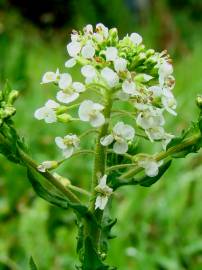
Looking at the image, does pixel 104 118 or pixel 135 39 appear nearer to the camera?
pixel 104 118

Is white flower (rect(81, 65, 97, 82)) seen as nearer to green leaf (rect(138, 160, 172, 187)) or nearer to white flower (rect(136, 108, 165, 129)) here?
white flower (rect(136, 108, 165, 129))

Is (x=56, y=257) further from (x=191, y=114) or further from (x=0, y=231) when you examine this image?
(x=191, y=114)

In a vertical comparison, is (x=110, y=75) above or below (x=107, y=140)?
above

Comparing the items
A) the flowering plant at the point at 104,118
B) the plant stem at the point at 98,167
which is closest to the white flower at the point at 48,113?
the flowering plant at the point at 104,118

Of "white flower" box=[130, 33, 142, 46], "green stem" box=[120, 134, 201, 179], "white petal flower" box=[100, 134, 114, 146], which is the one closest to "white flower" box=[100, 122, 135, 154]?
"white petal flower" box=[100, 134, 114, 146]

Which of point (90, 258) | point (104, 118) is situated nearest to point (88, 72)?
point (104, 118)

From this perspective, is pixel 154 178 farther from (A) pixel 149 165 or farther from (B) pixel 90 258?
(B) pixel 90 258

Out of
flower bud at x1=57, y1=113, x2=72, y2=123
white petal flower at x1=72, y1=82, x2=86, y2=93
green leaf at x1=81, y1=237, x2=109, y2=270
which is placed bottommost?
green leaf at x1=81, y1=237, x2=109, y2=270

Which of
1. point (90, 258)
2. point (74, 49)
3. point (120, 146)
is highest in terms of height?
point (74, 49)
